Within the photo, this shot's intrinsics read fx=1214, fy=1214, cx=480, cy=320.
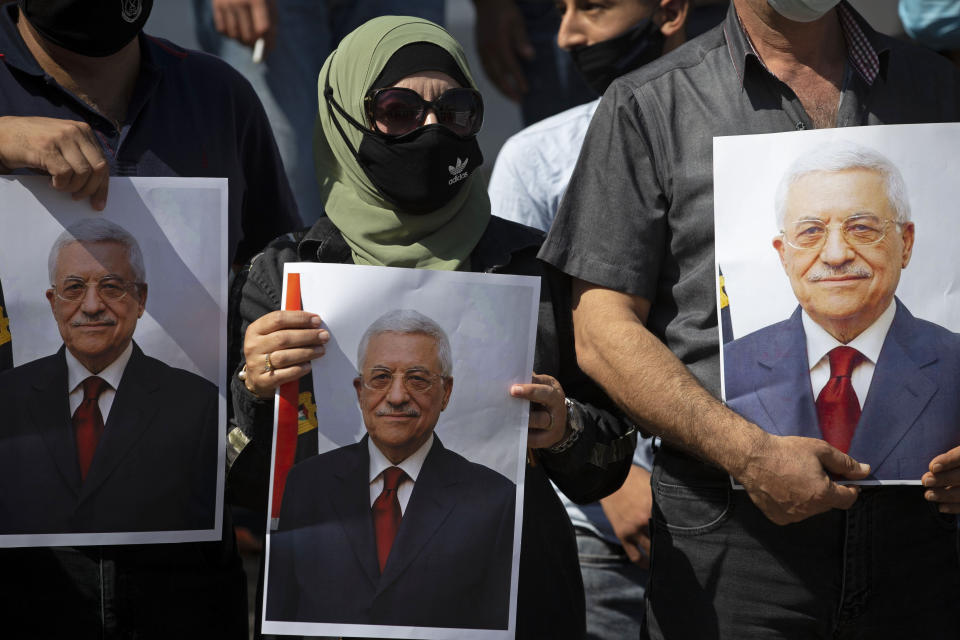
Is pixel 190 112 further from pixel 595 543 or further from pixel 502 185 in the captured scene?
pixel 595 543

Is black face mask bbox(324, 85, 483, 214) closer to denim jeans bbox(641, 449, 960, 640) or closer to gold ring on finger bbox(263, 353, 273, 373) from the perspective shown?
gold ring on finger bbox(263, 353, 273, 373)

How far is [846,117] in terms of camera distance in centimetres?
256

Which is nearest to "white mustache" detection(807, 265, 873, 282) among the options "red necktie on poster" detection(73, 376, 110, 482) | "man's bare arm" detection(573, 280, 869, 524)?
"man's bare arm" detection(573, 280, 869, 524)

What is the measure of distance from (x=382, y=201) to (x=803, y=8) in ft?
3.20

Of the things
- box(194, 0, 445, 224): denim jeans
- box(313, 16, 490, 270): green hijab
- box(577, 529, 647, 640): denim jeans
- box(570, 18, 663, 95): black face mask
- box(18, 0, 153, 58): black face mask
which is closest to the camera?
box(18, 0, 153, 58): black face mask

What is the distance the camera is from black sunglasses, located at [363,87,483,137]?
8.59 ft

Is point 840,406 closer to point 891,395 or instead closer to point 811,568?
point 891,395

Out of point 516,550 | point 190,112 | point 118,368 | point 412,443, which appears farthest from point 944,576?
point 190,112

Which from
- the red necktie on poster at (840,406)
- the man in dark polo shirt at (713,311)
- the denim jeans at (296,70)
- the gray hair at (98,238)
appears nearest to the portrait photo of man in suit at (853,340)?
the red necktie on poster at (840,406)

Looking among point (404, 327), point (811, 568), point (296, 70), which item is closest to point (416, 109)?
point (404, 327)

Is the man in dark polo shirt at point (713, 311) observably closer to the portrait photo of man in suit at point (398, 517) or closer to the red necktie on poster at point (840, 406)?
the red necktie on poster at point (840, 406)

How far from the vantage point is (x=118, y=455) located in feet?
7.98

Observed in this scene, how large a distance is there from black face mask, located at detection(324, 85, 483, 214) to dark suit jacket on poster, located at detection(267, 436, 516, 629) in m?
0.58

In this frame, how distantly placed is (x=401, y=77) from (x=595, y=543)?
1.72m
